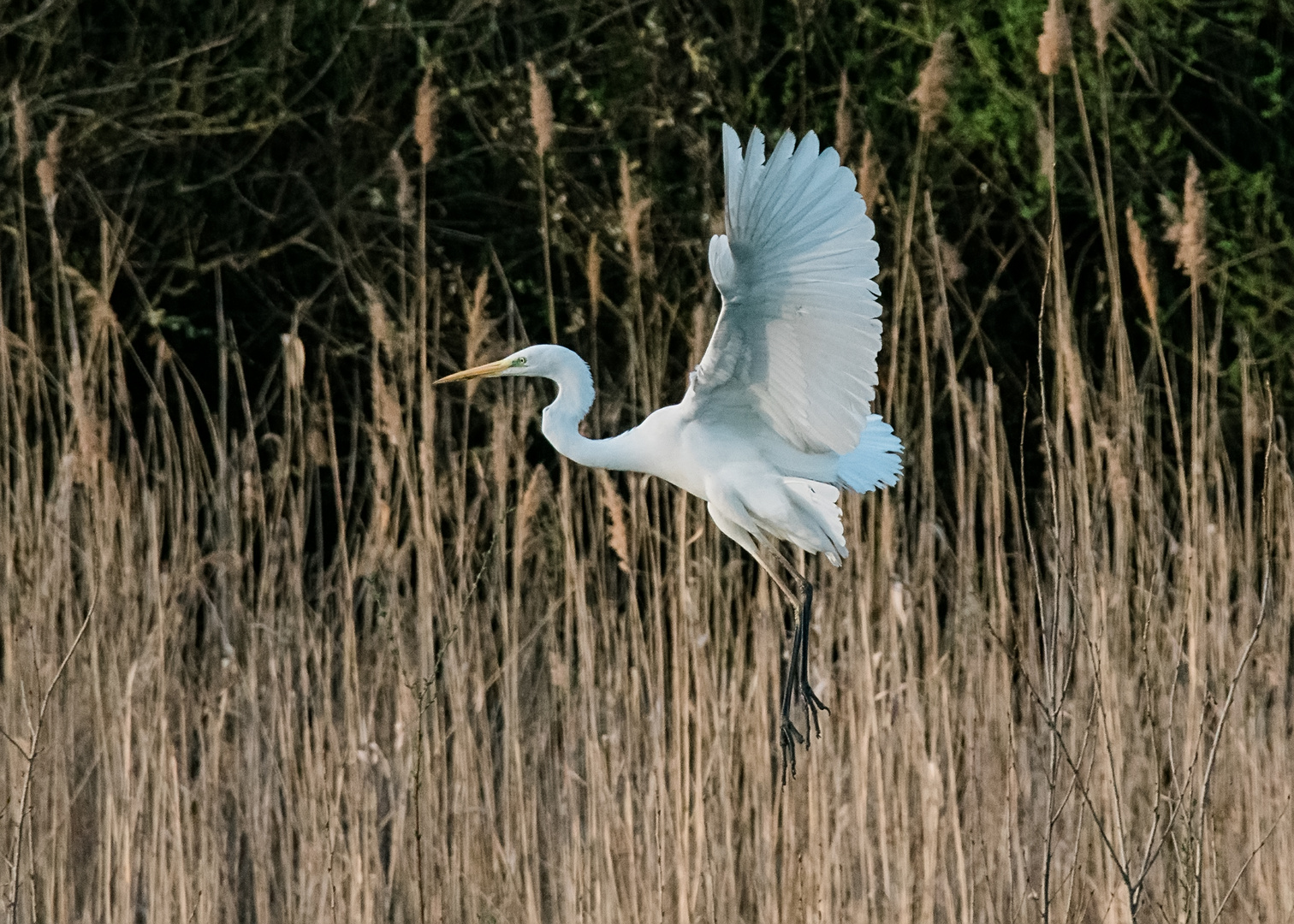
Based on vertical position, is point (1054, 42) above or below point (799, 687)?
above

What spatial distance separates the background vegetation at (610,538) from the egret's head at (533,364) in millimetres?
211

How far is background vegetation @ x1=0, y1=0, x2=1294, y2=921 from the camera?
2.17m

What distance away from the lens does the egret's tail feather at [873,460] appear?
2.01 metres

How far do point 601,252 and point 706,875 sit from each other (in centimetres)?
242

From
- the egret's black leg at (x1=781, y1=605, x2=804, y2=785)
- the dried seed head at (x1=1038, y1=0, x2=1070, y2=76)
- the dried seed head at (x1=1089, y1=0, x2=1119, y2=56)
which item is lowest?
the egret's black leg at (x1=781, y1=605, x2=804, y2=785)

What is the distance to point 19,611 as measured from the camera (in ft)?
7.89

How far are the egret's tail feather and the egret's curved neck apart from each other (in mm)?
262

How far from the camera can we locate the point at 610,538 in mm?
3059

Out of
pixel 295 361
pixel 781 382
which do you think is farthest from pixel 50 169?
pixel 781 382

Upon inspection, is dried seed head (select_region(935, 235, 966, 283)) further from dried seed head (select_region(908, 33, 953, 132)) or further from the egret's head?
the egret's head

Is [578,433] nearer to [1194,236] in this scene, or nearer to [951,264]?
[951,264]

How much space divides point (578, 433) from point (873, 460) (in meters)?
0.38

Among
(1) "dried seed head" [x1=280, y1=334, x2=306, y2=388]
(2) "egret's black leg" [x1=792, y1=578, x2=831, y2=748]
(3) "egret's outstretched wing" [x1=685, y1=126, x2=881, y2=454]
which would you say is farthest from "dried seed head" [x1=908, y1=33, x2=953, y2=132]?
(1) "dried seed head" [x1=280, y1=334, x2=306, y2=388]

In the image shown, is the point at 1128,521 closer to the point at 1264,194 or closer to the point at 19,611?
the point at 19,611
